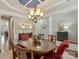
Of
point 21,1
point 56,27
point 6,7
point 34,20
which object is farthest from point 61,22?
point 6,7

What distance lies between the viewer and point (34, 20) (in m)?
2.11

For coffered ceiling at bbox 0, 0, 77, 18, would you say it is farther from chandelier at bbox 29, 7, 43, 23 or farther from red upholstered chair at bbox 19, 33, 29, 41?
red upholstered chair at bbox 19, 33, 29, 41

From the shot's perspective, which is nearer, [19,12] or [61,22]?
[19,12]

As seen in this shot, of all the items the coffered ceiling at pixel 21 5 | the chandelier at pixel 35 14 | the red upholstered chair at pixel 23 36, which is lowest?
the red upholstered chair at pixel 23 36

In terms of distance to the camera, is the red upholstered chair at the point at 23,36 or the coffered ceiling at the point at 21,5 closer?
the coffered ceiling at the point at 21,5

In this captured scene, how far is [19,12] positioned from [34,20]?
33 cm

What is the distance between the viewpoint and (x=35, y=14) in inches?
88.9

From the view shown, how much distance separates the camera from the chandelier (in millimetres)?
2084

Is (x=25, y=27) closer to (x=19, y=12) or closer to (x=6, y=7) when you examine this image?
(x=19, y=12)

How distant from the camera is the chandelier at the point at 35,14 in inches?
82.0

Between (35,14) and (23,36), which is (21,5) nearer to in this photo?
(35,14)

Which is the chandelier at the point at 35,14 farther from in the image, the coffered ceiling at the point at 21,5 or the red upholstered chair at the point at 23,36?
the red upholstered chair at the point at 23,36

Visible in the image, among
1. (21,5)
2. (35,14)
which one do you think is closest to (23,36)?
(35,14)

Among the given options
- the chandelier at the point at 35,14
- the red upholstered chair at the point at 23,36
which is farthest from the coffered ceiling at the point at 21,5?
the red upholstered chair at the point at 23,36
